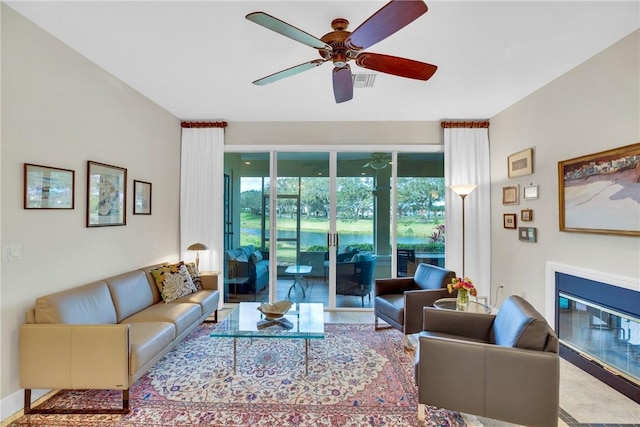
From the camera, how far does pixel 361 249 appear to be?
15.2 feet

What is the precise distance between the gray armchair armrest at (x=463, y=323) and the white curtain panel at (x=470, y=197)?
75.4 inches

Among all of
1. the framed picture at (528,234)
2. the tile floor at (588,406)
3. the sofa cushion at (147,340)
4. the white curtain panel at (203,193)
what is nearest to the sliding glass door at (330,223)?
the white curtain panel at (203,193)

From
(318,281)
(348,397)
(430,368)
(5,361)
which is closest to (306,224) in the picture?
(318,281)

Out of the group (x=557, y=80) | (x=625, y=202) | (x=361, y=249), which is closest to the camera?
(x=625, y=202)

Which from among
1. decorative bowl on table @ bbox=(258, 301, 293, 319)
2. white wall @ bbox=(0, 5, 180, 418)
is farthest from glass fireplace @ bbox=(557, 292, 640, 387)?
white wall @ bbox=(0, 5, 180, 418)

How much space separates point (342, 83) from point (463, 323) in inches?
84.6

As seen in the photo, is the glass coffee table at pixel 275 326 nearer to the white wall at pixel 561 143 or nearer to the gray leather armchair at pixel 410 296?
the gray leather armchair at pixel 410 296

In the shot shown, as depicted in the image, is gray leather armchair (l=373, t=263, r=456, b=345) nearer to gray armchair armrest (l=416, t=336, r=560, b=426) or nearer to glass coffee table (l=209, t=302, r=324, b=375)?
glass coffee table (l=209, t=302, r=324, b=375)

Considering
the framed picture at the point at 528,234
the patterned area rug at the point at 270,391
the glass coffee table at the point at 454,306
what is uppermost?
the framed picture at the point at 528,234

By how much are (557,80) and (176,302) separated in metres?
4.56

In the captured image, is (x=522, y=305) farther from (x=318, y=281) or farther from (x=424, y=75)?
(x=318, y=281)

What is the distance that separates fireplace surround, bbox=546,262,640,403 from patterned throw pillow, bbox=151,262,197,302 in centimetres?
393

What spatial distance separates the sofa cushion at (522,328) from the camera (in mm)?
1892

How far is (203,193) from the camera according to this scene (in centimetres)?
443
